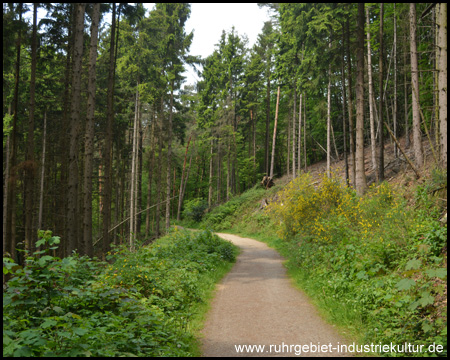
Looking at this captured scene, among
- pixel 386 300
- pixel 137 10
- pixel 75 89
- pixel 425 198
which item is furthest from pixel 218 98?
pixel 386 300

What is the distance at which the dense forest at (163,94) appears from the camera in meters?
10.8

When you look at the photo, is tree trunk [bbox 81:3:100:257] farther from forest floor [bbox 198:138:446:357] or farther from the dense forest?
forest floor [bbox 198:138:446:357]

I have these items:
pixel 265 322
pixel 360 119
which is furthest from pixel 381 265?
pixel 360 119

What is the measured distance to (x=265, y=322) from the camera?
5.77m

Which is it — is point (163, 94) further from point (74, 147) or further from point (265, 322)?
point (265, 322)

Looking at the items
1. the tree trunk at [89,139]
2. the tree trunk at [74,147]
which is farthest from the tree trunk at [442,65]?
the tree trunk at [74,147]

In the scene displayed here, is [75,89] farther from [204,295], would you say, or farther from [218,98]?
[218,98]

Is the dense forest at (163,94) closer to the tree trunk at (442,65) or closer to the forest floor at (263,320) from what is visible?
the tree trunk at (442,65)

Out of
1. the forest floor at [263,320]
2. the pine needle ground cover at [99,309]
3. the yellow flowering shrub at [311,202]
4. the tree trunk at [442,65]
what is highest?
the tree trunk at [442,65]

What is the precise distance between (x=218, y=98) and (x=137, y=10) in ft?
61.2

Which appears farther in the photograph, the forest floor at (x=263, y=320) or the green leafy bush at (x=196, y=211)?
the green leafy bush at (x=196, y=211)

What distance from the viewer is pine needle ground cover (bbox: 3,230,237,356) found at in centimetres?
350

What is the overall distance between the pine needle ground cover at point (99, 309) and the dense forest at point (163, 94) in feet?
5.37

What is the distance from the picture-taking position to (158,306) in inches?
236
